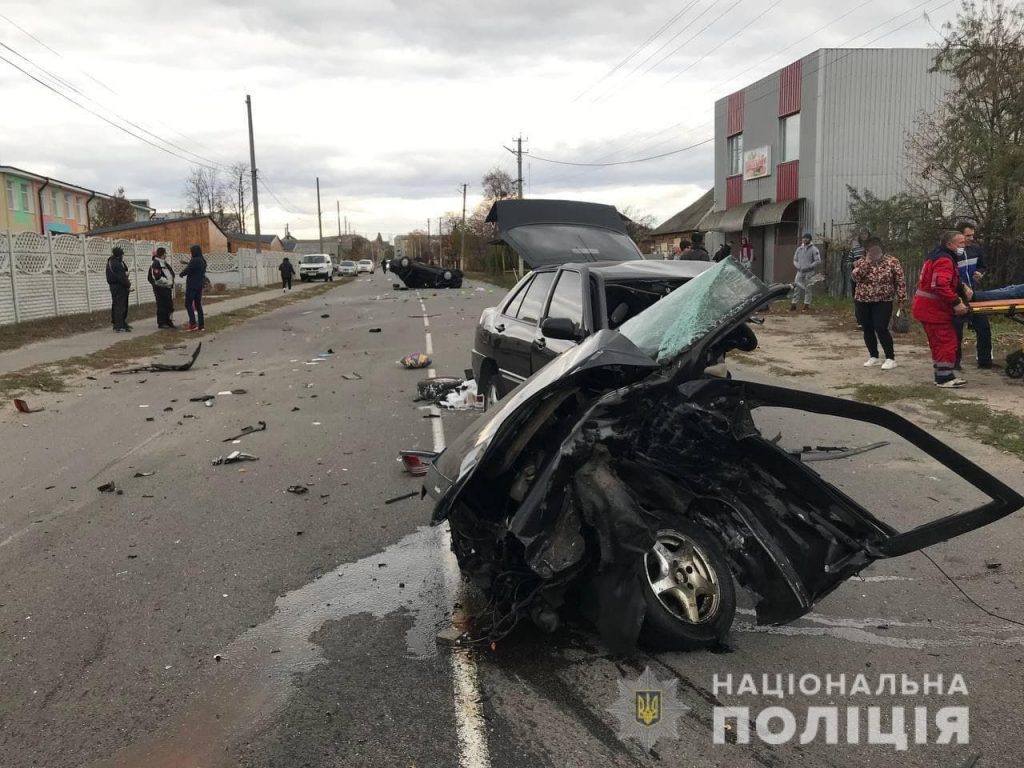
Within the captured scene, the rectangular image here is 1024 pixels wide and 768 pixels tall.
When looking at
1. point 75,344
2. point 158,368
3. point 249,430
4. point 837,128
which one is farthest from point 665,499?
point 837,128

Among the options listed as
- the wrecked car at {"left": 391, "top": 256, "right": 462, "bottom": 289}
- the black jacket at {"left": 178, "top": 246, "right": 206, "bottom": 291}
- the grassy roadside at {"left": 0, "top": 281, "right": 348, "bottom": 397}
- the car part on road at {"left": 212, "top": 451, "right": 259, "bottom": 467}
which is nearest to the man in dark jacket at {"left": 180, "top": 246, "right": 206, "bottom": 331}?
the black jacket at {"left": 178, "top": 246, "right": 206, "bottom": 291}

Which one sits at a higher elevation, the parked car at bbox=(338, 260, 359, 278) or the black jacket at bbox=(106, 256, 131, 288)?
the parked car at bbox=(338, 260, 359, 278)

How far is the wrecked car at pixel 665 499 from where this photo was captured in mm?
3111

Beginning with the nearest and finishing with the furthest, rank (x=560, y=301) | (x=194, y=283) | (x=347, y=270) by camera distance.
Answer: (x=560, y=301) → (x=194, y=283) → (x=347, y=270)

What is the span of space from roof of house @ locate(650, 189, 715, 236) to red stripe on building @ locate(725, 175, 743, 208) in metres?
11.2

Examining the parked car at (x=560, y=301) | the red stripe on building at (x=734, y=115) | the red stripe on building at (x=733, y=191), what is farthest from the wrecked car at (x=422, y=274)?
the parked car at (x=560, y=301)

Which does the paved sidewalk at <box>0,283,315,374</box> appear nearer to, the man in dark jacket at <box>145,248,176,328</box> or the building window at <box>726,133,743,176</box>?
the man in dark jacket at <box>145,248,176,328</box>

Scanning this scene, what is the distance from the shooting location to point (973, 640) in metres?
3.50

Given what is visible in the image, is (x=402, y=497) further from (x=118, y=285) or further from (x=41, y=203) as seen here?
(x=41, y=203)

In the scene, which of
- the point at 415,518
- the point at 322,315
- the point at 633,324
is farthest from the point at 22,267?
the point at 633,324

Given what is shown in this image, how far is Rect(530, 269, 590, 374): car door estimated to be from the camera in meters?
5.97

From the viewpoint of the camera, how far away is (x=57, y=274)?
20.5 meters

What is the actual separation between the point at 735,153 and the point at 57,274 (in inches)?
945

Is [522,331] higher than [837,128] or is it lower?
lower
